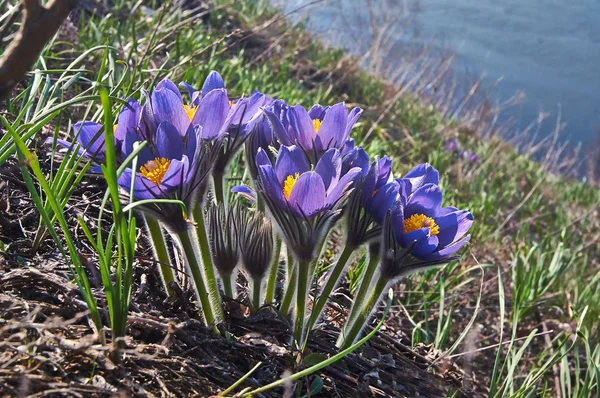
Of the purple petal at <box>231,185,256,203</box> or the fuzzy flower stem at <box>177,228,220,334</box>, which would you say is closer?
the fuzzy flower stem at <box>177,228,220,334</box>

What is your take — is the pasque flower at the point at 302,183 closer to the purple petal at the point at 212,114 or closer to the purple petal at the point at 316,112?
the purple petal at the point at 212,114

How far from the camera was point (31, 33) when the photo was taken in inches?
25.5

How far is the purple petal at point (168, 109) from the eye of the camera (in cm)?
101

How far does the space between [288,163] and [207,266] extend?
249 millimetres

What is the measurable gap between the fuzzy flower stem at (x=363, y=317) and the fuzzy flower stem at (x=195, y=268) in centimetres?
26

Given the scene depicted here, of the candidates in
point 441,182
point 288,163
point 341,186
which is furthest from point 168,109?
point 441,182

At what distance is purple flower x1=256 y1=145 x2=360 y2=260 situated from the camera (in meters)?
0.94

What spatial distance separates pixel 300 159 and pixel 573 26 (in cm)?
2215

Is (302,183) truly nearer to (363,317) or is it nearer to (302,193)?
(302,193)

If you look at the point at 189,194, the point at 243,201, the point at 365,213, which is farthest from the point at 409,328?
the point at 189,194

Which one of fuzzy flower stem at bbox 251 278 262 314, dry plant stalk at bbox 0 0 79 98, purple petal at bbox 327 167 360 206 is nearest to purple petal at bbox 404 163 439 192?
purple petal at bbox 327 167 360 206

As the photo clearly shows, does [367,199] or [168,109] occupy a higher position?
[168,109]

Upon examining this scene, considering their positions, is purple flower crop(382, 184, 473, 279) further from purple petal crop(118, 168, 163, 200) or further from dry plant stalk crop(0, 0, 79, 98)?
dry plant stalk crop(0, 0, 79, 98)

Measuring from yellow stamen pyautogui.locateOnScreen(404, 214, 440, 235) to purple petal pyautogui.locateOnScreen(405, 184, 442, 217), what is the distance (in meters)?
0.02
